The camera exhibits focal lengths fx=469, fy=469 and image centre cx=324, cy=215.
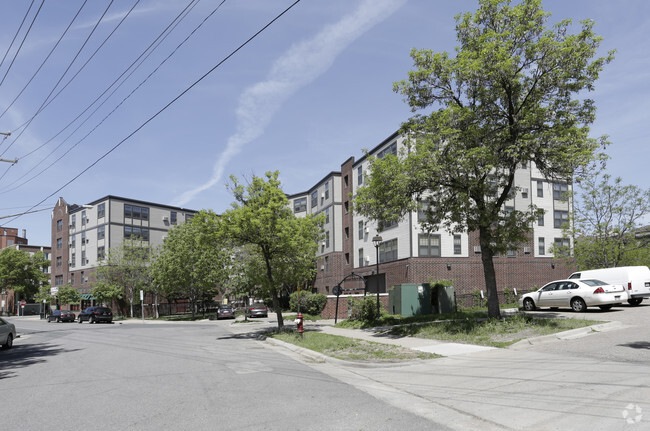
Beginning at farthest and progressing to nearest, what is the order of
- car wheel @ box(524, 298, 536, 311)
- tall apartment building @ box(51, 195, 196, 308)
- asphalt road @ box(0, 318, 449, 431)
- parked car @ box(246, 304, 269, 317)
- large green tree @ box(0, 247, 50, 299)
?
1. large green tree @ box(0, 247, 50, 299)
2. tall apartment building @ box(51, 195, 196, 308)
3. parked car @ box(246, 304, 269, 317)
4. car wheel @ box(524, 298, 536, 311)
5. asphalt road @ box(0, 318, 449, 431)

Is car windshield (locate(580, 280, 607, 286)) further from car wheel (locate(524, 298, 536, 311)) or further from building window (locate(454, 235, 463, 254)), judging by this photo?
building window (locate(454, 235, 463, 254))

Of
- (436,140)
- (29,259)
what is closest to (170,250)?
(436,140)

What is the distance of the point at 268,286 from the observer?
77.0 ft

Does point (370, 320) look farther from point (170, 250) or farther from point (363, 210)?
point (170, 250)

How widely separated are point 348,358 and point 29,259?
79744mm

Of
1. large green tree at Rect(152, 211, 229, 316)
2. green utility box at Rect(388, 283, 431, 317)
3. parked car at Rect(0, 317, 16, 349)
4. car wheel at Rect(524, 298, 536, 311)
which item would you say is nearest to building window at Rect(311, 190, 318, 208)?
large green tree at Rect(152, 211, 229, 316)

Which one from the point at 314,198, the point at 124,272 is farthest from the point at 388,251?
the point at 124,272

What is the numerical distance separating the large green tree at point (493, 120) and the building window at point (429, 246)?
56.2 ft

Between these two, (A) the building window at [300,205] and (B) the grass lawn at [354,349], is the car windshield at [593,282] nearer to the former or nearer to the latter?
(B) the grass lawn at [354,349]

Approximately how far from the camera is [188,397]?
8.54 metres

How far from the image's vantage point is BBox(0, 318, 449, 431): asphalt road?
673 centimetres

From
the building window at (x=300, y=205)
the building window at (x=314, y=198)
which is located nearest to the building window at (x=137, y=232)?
the building window at (x=300, y=205)

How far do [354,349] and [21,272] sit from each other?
3052 inches

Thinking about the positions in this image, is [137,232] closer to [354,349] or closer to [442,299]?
[442,299]
